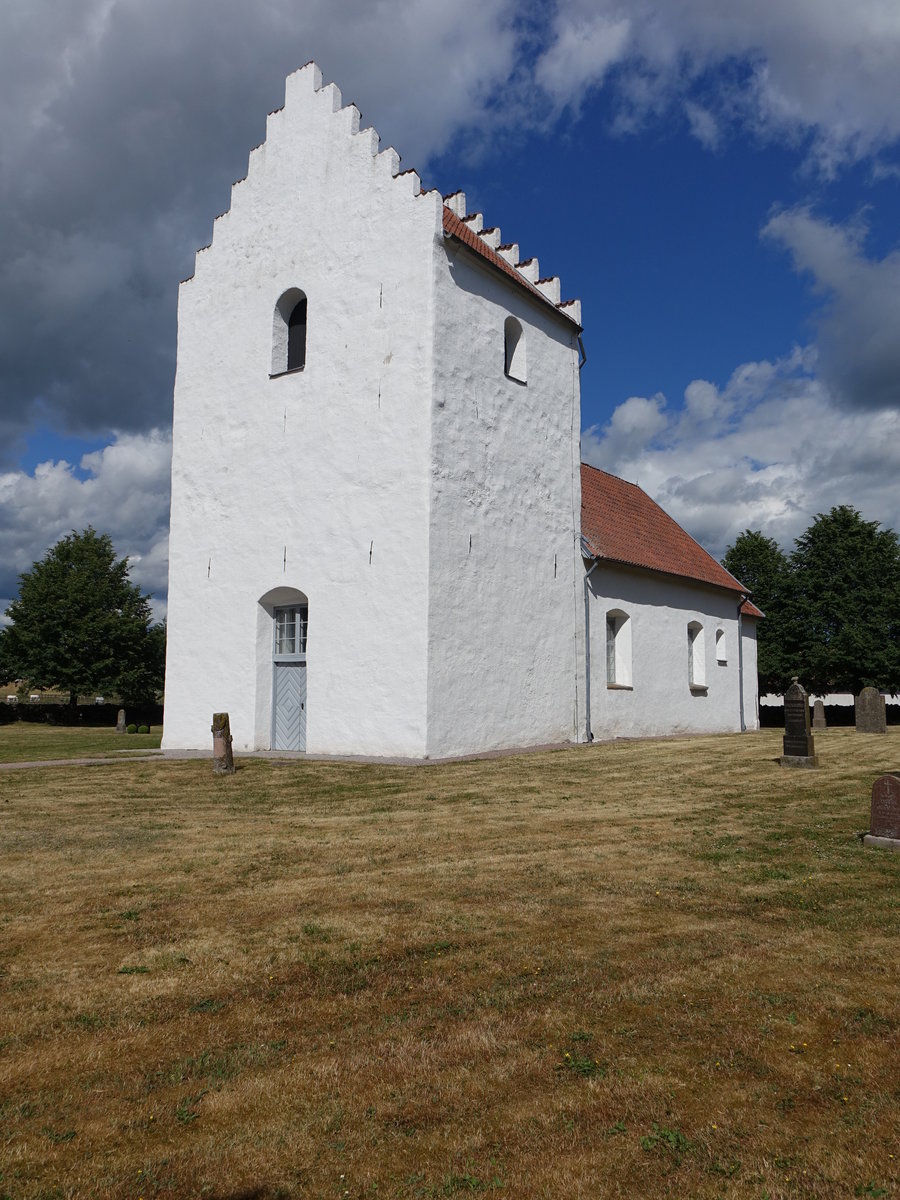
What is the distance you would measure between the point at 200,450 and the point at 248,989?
14.6 meters

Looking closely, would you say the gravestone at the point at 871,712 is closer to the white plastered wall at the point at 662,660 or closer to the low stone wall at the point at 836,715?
the white plastered wall at the point at 662,660

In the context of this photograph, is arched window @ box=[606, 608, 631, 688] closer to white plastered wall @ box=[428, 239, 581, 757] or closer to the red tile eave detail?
white plastered wall @ box=[428, 239, 581, 757]

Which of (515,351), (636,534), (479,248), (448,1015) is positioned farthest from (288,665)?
(448,1015)

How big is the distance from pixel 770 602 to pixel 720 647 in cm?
1802

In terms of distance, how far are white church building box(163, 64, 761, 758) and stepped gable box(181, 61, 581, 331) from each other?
0.06m

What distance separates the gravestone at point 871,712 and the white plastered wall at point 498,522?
825 centimetres

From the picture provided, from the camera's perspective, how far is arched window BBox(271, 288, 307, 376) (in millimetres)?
16422

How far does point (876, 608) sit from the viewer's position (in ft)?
122

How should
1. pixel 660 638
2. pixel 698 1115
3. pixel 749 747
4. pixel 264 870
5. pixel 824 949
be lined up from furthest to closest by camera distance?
pixel 660 638, pixel 749 747, pixel 264 870, pixel 824 949, pixel 698 1115

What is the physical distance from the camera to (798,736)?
13031 millimetres

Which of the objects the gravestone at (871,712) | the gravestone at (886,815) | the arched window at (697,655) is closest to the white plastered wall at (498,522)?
the arched window at (697,655)

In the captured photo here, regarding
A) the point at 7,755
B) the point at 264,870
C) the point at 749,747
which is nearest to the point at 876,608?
the point at 749,747

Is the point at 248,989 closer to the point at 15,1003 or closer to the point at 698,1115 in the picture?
the point at 15,1003

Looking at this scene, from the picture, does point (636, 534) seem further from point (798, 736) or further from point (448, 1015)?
point (448, 1015)
